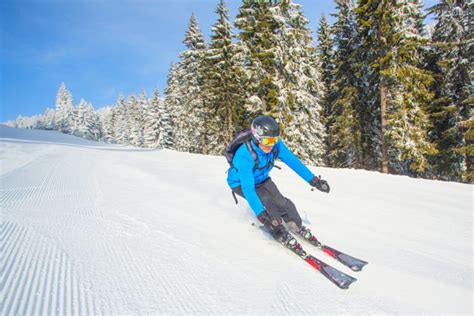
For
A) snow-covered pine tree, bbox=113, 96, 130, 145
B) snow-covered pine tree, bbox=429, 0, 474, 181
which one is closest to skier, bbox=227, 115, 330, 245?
snow-covered pine tree, bbox=429, 0, 474, 181

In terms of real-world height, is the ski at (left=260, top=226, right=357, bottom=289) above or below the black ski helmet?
below

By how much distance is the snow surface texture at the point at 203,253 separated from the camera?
74.6 inches

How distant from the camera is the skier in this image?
305cm

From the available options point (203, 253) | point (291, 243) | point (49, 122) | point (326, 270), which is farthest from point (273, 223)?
point (49, 122)

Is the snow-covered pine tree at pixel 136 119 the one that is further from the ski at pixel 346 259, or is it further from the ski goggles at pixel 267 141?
the ski at pixel 346 259

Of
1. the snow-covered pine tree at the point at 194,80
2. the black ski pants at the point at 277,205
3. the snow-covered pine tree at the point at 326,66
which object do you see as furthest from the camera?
the snow-covered pine tree at the point at 194,80

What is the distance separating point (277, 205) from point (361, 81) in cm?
2206

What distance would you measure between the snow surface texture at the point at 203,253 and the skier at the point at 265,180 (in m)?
0.29

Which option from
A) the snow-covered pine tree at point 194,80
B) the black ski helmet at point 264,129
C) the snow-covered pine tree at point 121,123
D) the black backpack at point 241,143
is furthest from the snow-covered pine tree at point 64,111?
the black ski helmet at point 264,129

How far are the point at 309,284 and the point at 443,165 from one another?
23.6 metres

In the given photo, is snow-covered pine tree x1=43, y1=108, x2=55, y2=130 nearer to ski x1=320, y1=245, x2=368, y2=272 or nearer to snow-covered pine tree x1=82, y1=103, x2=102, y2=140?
snow-covered pine tree x1=82, y1=103, x2=102, y2=140

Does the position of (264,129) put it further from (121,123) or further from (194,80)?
(121,123)

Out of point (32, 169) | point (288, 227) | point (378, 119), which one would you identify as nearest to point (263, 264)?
point (288, 227)

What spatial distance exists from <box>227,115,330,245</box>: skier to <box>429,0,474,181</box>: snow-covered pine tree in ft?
62.2
